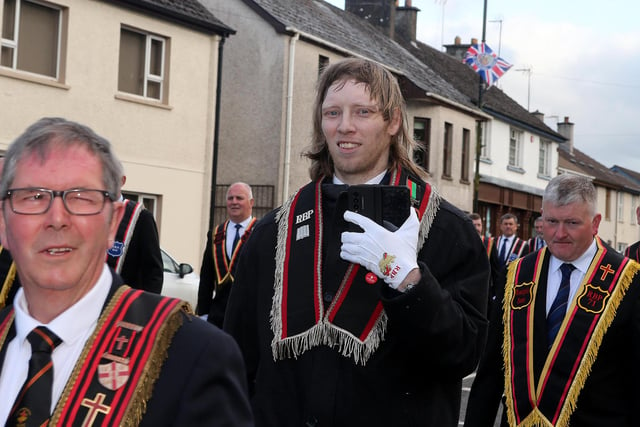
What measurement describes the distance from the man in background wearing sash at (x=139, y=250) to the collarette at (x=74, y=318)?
5037mm

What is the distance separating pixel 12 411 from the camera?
2.28m

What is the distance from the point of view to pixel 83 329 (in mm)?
2393

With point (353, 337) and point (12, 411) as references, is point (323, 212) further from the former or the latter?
point (12, 411)

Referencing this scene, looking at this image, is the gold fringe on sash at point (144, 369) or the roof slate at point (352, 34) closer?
the gold fringe on sash at point (144, 369)

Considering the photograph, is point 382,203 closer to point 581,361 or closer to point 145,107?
point 581,361

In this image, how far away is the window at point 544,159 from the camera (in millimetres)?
44219

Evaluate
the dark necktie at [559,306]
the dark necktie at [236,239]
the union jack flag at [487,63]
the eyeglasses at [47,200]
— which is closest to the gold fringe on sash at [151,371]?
the eyeglasses at [47,200]

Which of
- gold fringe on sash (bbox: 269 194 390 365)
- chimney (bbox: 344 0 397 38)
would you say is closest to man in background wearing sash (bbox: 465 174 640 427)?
gold fringe on sash (bbox: 269 194 390 365)

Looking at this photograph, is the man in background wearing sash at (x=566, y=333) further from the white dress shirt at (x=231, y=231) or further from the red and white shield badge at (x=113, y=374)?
the white dress shirt at (x=231, y=231)

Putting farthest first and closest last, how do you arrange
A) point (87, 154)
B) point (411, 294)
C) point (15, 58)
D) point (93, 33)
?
point (93, 33) < point (15, 58) < point (411, 294) < point (87, 154)

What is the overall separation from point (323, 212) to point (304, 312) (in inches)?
16.6

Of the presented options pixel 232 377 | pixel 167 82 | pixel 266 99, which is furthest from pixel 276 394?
pixel 266 99

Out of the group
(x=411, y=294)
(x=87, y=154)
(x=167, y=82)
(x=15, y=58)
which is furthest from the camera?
(x=167, y=82)

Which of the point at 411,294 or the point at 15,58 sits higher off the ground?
the point at 15,58
